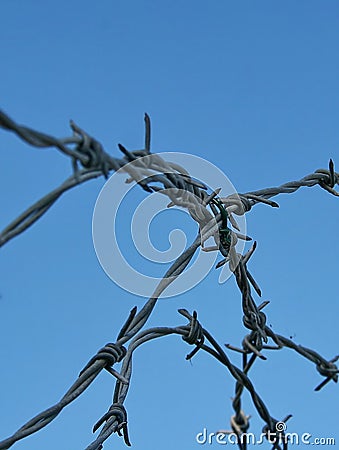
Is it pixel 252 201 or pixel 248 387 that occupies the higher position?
pixel 252 201

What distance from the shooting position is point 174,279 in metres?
0.87

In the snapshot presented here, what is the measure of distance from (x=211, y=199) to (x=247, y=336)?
0.19 m

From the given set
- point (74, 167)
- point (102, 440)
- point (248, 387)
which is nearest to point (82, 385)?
point (102, 440)

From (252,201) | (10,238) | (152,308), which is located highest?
(252,201)

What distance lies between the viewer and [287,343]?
78 centimetres

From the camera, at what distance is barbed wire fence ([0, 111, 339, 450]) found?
0.57 meters

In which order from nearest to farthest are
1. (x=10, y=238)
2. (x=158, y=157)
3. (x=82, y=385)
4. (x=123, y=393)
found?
(x=10, y=238) → (x=158, y=157) → (x=82, y=385) → (x=123, y=393)

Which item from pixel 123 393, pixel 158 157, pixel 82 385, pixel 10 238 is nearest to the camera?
pixel 10 238

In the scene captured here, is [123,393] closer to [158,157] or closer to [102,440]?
[102,440]

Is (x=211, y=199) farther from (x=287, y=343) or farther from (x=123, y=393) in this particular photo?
(x=123, y=393)

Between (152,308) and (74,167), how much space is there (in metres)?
0.36

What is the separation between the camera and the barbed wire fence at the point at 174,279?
1.86 ft

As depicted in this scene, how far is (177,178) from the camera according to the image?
751 millimetres

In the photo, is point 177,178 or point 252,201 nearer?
point 177,178
